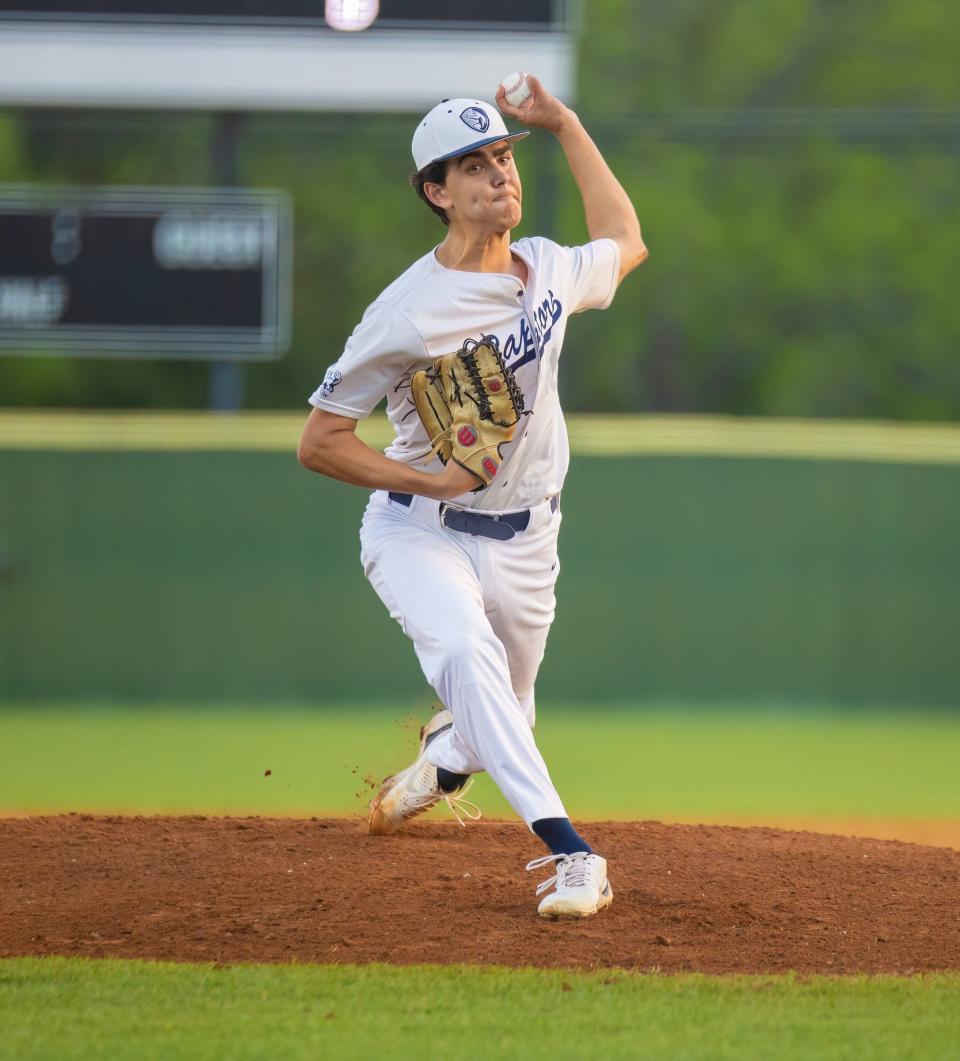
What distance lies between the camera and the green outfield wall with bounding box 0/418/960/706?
29.3 ft

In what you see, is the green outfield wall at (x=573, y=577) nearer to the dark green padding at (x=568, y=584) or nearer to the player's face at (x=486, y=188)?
the dark green padding at (x=568, y=584)

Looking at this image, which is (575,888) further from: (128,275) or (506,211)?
(128,275)

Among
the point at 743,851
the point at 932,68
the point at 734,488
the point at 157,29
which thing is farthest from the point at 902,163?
the point at 743,851

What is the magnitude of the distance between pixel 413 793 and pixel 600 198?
160 centimetres

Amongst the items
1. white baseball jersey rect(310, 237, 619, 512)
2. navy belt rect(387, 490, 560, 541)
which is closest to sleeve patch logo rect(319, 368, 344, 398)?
A: white baseball jersey rect(310, 237, 619, 512)

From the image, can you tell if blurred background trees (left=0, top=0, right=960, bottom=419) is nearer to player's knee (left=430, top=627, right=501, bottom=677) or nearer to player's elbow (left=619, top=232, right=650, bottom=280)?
player's elbow (left=619, top=232, right=650, bottom=280)

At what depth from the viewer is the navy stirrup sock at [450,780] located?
4242mm

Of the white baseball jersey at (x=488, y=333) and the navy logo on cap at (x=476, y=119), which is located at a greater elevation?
the navy logo on cap at (x=476, y=119)

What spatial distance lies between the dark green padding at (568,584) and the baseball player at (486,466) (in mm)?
4935

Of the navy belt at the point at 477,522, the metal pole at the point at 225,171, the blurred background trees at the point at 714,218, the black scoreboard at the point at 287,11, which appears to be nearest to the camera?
the navy belt at the point at 477,522

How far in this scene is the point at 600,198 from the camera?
421cm

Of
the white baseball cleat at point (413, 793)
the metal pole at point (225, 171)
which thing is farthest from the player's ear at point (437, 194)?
the metal pole at point (225, 171)

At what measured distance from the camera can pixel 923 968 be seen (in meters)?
3.46

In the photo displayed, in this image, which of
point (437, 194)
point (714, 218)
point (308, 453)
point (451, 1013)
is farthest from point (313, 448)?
point (714, 218)
